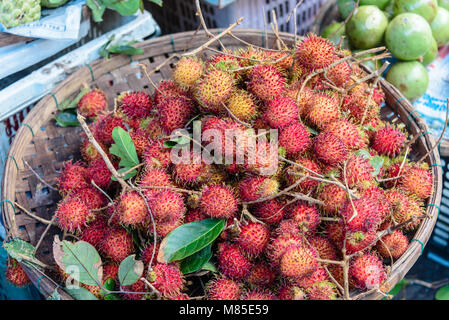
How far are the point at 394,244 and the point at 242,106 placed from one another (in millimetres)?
461

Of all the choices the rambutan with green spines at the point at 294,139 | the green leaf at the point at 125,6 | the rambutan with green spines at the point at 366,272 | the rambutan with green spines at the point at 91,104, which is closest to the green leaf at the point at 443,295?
the rambutan with green spines at the point at 366,272

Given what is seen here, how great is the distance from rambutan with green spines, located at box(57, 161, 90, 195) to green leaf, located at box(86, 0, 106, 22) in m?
0.57

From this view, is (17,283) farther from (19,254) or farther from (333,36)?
(333,36)

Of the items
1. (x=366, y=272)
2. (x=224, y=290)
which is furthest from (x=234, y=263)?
(x=366, y=272)

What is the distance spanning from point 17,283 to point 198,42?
945mm

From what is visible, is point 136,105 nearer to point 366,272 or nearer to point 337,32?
point 366,272

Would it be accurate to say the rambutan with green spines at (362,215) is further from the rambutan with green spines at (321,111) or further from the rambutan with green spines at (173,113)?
the rambutan with green spines at (173,113)

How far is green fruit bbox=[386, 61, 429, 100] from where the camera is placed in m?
1.44

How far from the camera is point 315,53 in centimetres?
94

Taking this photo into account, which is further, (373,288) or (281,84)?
(281,84)

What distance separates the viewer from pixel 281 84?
921 mm

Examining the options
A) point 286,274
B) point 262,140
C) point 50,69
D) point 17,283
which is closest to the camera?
point 286,274

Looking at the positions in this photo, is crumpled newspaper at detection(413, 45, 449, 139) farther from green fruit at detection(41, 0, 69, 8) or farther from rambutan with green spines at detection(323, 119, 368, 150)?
green fruit at detection(41, 0, 69, 8)
